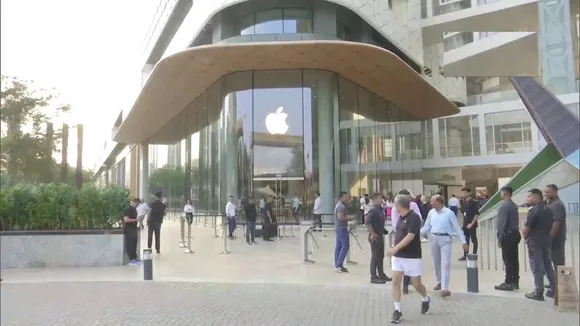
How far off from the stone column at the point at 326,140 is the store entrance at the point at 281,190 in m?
1.11

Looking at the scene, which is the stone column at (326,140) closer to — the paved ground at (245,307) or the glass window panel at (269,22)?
the glass window panel at (269,22)

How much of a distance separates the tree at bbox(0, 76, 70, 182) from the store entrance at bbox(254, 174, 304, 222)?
19.5 metres

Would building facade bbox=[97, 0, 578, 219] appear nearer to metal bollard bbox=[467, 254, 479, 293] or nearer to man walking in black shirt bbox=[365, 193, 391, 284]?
man walking in black shirt bbox=[365, 193, 391, 284]

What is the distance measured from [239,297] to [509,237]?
14.3ft

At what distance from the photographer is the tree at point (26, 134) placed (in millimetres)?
2545

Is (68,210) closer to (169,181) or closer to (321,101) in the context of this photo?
(321,101)

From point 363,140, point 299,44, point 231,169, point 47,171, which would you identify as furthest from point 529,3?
point 47,171

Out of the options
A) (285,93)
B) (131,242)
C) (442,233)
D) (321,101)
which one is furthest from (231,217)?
(442,233)

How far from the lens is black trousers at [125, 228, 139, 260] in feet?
37.6

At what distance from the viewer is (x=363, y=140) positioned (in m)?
27.0

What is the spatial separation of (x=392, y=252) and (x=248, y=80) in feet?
63.1

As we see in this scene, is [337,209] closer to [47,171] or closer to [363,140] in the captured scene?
[47,171]

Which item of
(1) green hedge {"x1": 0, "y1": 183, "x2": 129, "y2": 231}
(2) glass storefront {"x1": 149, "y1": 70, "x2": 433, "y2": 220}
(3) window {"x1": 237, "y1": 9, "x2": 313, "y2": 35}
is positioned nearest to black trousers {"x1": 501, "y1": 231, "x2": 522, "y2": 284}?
(1) green hedge {"x1": 0, "y1": 183, "x2": 129, "y2": 231}

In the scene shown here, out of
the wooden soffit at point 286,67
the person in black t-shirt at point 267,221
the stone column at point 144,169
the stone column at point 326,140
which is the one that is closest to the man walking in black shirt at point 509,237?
the person in black t-shirt at point 267,221
